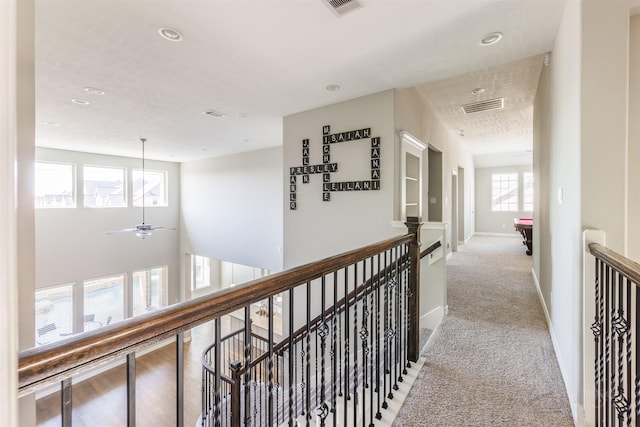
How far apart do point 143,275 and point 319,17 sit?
348 inches

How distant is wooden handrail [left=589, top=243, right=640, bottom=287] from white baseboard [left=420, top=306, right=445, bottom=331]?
78.0 inches

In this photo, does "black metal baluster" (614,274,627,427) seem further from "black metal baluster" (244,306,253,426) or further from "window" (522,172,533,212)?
"window" (522,172,533,212)

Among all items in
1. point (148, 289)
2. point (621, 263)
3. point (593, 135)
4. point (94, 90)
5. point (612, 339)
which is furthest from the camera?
point (148, 289)

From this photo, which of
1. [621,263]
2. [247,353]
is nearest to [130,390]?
[247,353]

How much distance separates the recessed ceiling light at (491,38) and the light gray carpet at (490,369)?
2593 mm

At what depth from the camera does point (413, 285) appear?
234 centimetres

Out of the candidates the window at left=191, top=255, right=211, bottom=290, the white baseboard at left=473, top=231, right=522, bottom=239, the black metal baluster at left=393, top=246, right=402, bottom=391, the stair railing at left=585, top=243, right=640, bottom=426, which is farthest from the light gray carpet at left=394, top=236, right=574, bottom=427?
the window at left=191, top=255, right=211, bottom=290

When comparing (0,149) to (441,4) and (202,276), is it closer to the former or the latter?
(441,4)

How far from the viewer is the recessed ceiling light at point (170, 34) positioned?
2336 mm

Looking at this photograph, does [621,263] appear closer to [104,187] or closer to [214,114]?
[214,114]

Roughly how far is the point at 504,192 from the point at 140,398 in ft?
38.3

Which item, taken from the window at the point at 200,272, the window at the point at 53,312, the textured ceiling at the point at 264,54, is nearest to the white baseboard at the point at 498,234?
the textured ceiling at the point at 264,54

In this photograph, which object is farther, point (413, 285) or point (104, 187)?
point (104, 187)

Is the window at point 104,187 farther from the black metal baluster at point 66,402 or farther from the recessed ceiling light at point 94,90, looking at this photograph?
the black metal baluster at point 66,402
